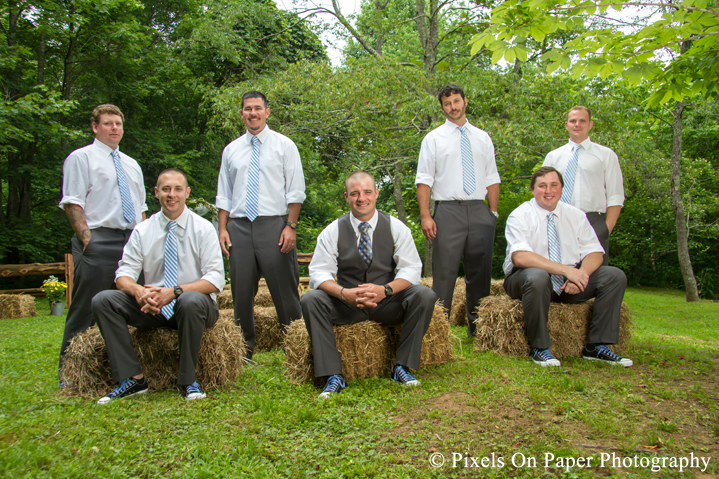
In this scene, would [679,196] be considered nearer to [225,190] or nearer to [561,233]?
[561,233]

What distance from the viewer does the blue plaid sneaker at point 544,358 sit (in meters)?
3.84

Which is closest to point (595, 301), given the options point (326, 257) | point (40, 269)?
point (326, 257)

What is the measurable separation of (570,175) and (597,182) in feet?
0.84

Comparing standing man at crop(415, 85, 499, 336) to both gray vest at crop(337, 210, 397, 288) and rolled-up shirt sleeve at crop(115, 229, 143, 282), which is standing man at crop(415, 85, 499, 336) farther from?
rolled-up shirt sleeve at crop(115, 229, 143, 282)

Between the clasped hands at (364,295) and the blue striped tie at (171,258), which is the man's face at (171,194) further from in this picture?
the clasped hands at (364,295)

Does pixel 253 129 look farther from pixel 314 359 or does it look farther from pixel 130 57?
pixel 130 57

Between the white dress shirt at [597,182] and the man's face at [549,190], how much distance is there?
1.55 ft

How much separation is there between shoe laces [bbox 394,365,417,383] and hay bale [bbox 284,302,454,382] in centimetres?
18

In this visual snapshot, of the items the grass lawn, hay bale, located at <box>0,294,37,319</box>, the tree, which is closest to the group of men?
the grass lawn

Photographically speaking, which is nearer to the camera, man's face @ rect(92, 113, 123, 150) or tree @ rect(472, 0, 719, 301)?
tree @ rect(472, 0, 719, 301)

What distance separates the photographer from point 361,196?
3611 millimetres

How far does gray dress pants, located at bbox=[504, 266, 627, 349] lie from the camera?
3955 millimetres

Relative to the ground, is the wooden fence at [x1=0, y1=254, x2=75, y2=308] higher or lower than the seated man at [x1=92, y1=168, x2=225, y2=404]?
lower

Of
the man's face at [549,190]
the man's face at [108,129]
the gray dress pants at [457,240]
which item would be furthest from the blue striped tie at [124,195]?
the man's face at [549,190]
